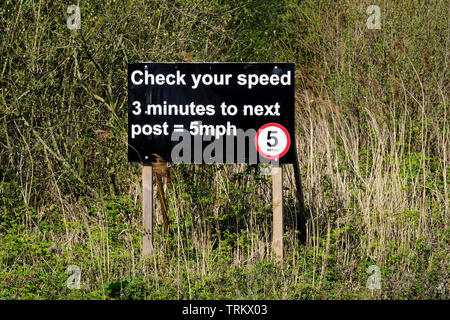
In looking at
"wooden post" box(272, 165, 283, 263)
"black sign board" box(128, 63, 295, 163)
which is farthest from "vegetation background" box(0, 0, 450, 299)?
"black sign board" box(128, 63, 295, 163)

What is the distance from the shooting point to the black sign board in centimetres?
524

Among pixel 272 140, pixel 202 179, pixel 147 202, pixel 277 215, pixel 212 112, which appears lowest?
pixel 277 215

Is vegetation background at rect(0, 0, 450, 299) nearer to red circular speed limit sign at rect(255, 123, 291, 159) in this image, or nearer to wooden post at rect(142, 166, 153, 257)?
wooden post at rect(142, 166, 153, 257)

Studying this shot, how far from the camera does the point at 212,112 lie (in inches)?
208

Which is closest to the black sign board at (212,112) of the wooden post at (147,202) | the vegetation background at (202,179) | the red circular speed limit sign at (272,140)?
the red circular speed limit sign at (272,140)

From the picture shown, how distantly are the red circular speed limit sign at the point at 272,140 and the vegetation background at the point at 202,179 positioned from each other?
1.80 feet

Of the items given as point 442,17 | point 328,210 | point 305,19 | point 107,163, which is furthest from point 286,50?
point 328,210

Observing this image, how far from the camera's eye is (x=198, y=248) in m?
5.48

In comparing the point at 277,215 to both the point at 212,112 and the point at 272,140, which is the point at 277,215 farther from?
the point at 212,112

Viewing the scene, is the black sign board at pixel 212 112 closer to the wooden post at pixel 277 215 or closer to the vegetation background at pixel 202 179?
the wooden post at pixel 277 215

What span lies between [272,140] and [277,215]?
548 mm

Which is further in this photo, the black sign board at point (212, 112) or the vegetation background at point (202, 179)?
the black sign board at point (212, 112)

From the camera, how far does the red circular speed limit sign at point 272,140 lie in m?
5.24

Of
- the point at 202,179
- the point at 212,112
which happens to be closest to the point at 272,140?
the point at 212,112
